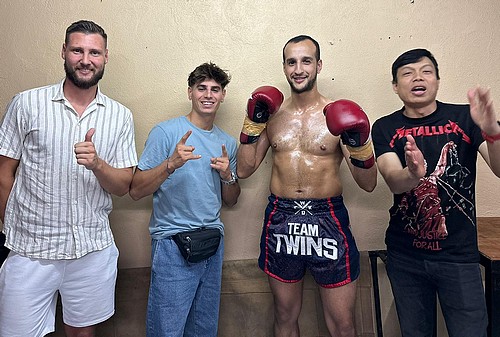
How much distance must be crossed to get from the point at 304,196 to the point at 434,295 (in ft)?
2.15

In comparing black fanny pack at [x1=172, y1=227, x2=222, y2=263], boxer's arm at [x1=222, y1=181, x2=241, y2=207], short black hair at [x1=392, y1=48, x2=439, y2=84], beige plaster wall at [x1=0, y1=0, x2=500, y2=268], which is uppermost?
beige plaster wall at [x1=0, y1=0, x2=500, y2=268]

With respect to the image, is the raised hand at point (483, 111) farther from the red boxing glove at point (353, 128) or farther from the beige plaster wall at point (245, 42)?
the beige plaster wall at point (245, 42)

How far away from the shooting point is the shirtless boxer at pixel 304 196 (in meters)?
1.63

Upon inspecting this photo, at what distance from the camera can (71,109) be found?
4.77ft

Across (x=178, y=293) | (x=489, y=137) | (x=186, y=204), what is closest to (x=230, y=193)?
(x=186, y=204)

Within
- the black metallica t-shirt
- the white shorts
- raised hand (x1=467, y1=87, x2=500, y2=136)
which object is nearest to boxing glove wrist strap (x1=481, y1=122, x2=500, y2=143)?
raised hand (x1=467, y1=87, x2=500, y2=136)

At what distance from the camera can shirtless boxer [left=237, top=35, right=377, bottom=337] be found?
1.63 metres

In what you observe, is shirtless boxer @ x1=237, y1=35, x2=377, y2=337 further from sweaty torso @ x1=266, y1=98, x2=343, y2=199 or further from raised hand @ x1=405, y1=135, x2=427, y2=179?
raised hand @ x1=405, y1=135, x2=427, y2=179

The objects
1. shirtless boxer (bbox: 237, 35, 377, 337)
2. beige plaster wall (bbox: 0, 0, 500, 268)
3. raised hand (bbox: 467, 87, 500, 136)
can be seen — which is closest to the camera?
raised hand (bbox: 467, 87, 500, 136)

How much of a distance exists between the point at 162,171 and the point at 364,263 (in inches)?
46.2

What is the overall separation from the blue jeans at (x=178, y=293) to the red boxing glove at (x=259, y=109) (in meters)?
0.57

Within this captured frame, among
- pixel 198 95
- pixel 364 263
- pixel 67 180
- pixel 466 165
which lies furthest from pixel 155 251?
pixel 466 165

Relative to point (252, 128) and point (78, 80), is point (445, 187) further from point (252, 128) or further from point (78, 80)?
point (78, 80)

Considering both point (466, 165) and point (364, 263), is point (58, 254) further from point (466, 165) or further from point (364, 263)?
point (466, 165)
